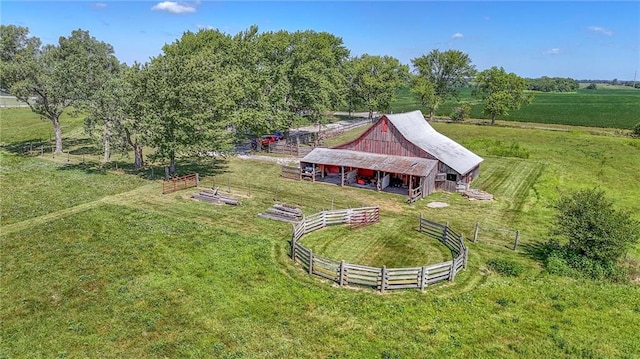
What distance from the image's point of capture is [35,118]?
76062 millimetres

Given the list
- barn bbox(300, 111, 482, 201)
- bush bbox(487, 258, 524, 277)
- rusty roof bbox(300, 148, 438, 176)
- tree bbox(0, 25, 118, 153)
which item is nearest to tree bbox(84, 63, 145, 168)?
tree bbox(0, 25, 118, 153)

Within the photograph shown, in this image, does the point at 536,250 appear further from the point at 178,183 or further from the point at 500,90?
the point at 500,90

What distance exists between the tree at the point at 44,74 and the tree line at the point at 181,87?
0.09 meters

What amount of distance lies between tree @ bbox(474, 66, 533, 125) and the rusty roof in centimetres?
5344

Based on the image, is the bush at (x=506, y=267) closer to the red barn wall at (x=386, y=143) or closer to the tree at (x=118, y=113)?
the red barn wall at (x=386, y=143)

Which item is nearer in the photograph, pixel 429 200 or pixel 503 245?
pixel 503 245

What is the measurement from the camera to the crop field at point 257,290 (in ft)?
48.4

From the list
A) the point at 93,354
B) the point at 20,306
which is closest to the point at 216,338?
the point at 93,354

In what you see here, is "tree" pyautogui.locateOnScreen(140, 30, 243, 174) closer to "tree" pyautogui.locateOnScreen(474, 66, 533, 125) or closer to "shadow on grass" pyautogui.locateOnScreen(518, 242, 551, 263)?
"shadow on grass" pyautogui.locateOnScreen(518, 242, 551, 263)

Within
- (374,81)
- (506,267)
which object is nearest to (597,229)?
(506,267)

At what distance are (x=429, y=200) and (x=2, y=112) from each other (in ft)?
295

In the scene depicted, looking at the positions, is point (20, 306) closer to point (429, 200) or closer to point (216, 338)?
point (216, 338)

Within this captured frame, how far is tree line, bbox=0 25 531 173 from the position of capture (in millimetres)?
34741

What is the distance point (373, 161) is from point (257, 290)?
2005cm
